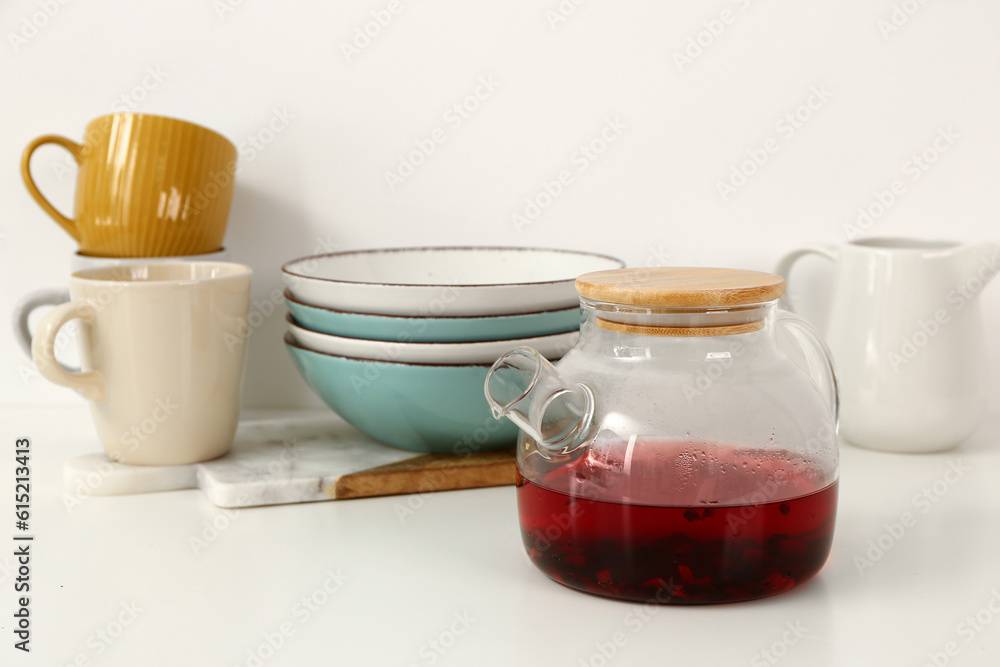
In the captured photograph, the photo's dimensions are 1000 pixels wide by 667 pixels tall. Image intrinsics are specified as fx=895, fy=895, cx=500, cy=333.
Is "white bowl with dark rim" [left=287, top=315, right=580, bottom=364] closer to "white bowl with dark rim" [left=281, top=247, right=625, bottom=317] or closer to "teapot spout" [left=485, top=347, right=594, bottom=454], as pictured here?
"white bowl with dark rim" [left=281, top=247, right=625, bottom=317]

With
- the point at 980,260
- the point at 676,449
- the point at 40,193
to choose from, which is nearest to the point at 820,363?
the point at 676,449

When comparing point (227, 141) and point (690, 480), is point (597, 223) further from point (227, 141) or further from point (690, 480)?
point (690, 480)

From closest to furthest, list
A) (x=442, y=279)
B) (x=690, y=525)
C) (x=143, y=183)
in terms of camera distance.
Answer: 1. (x=690, y=525)
2. (x=143, y=183)
3. (x=442, y=279)

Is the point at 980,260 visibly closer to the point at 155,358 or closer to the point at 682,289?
the point at 682,289

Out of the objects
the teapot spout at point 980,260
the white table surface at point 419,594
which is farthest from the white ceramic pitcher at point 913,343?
the white table surface at point 419,594

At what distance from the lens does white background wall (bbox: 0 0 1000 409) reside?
3.32 ft

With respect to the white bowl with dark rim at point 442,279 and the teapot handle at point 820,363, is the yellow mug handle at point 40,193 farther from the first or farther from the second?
the teapot handle at point 820,363

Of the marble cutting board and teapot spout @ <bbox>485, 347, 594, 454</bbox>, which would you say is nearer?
teapot spout @ <bbox>485, 347, 594, 454</bbox>

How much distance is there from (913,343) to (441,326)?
1.55 feet

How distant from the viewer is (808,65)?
3.32 ft

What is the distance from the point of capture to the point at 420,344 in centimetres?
80

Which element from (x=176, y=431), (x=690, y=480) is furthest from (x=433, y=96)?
(x=690, y=480)

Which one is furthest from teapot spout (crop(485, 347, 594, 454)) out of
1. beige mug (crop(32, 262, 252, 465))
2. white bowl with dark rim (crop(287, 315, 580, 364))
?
beige mug (crop(32, 262, 252, 465))

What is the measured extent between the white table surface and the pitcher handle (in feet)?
0.89
